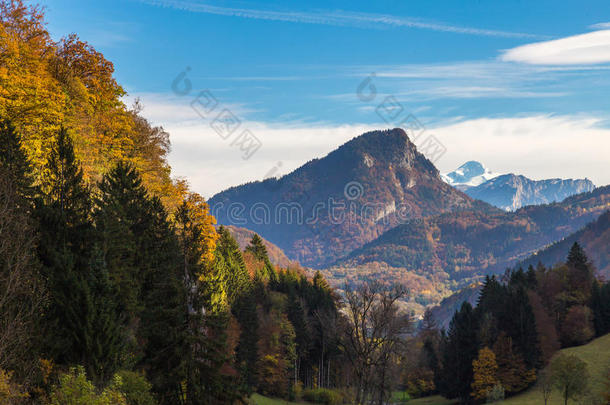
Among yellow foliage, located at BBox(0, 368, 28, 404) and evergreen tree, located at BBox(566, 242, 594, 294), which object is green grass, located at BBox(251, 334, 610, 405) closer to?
evergreen tree, located at BBox(566, 242, 594, 294)

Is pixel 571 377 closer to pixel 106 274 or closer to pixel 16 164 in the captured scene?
pixel 106 274

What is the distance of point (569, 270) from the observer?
110 meters

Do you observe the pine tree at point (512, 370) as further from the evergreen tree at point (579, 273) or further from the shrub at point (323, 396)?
the evergreen tree at point (579, 273)

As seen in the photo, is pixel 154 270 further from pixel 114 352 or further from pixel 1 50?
pixel 1 50

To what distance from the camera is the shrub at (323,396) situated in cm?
8006

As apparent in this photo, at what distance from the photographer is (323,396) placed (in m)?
81.1

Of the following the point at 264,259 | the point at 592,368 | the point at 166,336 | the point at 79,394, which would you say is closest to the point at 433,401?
the point at 592,368

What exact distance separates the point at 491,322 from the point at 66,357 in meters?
84.2

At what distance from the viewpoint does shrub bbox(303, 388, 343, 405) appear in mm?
80062

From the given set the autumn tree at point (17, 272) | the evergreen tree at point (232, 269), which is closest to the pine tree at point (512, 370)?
the evergreen tree at point (232, 269)

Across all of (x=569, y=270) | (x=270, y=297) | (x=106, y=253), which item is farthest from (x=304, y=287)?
(x=106, y=253)

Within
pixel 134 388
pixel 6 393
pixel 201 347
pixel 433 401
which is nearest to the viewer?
pixel 6 393

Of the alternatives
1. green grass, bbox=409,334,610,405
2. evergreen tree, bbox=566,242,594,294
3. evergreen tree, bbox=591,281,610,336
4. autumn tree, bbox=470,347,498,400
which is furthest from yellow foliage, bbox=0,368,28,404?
evergreen tree, bbox=566,242,594,294

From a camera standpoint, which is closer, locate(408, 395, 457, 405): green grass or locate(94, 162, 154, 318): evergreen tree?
locate(94, 162, 154, 318): evergreen tree
